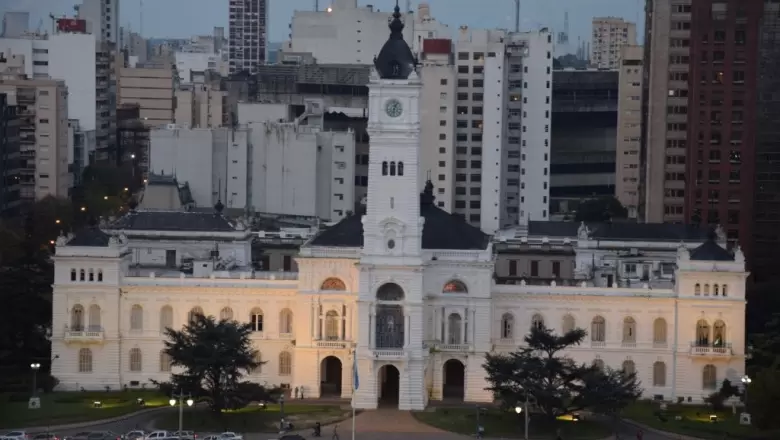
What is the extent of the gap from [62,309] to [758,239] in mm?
48841

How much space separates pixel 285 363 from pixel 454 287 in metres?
8.86

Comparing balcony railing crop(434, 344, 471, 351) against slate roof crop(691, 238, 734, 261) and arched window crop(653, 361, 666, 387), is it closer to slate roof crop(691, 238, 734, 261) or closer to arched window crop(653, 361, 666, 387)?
arched window crop(653, 361, 666, 387)

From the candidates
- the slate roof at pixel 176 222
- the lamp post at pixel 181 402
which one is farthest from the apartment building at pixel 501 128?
the lamp post at pixel 181 402

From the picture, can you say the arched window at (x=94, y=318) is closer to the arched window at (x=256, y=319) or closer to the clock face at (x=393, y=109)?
the arched window at (x=256, y=319)

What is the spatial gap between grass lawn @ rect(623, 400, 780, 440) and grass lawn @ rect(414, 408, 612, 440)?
3005 mm

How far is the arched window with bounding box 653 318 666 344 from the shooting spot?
4481 inches

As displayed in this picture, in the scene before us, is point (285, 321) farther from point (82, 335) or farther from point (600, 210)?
point (600, 210)

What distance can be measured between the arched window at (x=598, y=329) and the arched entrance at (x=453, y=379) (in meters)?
6.19

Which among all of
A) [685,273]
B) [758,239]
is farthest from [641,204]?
[685,273]

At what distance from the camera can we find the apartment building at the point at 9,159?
165750 mm

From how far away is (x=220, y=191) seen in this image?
167625 mm

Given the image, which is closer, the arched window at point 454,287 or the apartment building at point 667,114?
the arched window at point 454,287

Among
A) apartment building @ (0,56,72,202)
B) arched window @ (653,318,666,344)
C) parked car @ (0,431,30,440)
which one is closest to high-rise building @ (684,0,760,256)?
arched window @ (653,318,666,344)

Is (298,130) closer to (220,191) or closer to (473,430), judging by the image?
(220,191)
